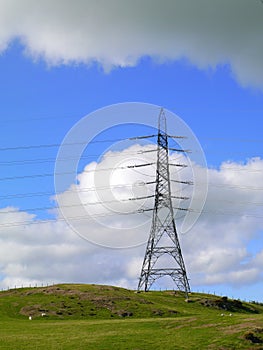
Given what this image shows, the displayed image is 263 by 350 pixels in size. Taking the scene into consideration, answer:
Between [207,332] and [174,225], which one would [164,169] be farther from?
[207,332]

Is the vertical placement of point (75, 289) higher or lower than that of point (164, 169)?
lower

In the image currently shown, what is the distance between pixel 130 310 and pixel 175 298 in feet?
78.8

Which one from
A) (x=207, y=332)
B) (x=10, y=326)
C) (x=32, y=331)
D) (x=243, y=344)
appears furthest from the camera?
(x=10, y=326)

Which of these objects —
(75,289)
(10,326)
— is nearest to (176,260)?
(75,289)

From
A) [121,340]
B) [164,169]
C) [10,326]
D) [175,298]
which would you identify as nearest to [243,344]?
[121,340]

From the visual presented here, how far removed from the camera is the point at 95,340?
212 feet

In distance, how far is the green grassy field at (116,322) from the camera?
63.2 m

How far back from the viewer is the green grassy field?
63.2m

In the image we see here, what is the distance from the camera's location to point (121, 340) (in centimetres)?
6412

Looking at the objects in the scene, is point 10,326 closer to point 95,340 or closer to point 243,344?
point 95,340

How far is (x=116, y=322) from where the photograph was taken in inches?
3073

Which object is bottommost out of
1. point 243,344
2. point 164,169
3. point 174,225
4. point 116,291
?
point 243,344

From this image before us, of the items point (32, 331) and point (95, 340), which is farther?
point (32, 331)

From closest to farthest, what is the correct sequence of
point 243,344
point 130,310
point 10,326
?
point 243,344, point 10,326, point 130,310
